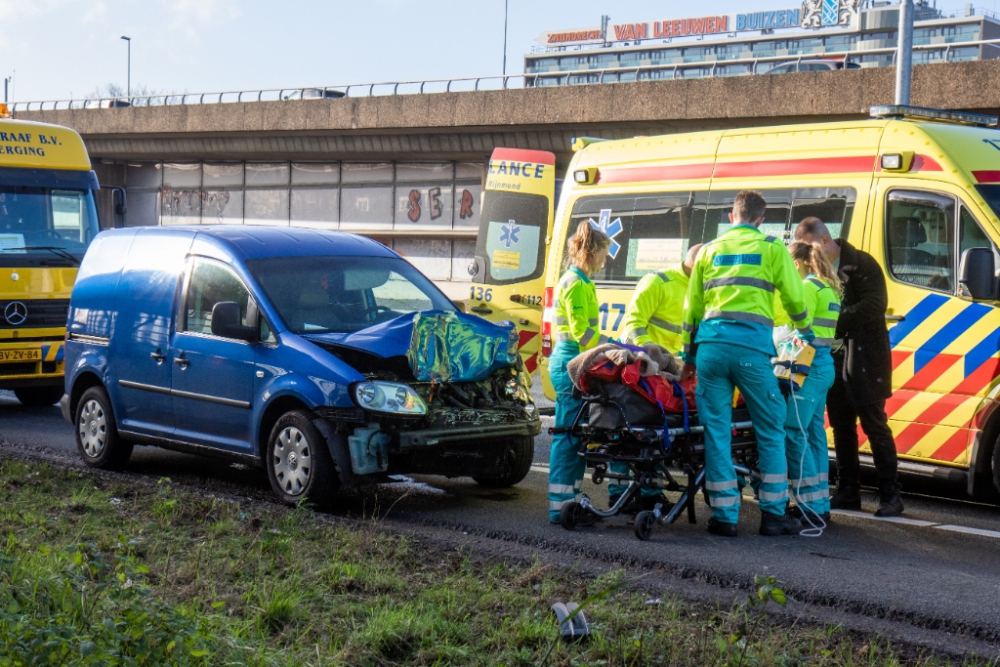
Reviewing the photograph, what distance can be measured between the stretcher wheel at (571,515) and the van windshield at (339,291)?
1879 millimetres

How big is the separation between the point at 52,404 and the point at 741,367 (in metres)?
9.47

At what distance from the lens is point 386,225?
1318 inches

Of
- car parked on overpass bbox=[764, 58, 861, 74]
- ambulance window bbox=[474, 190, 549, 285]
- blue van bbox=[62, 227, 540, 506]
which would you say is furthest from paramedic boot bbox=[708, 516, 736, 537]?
car parked on overpass bbox=[764, 58, 861, 74]

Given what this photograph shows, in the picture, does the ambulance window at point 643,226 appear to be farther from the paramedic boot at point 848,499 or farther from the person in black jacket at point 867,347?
the paramedic boot at point 848,499

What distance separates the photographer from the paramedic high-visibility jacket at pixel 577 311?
7.39 metres

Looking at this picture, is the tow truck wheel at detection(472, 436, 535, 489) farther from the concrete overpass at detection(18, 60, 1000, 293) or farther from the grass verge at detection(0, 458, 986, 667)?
the concrete overpass at detection(18, 60, 1000, 293)

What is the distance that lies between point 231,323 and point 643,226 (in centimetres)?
391

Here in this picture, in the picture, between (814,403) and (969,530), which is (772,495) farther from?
(969,530)

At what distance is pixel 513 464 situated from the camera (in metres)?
8.23

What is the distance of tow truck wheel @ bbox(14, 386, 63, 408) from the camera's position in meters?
13.8

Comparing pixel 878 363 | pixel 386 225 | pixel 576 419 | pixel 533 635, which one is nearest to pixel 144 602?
pixel 533 635

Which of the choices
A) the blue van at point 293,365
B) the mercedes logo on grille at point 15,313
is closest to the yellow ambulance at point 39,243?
the mercedes logo on grille at point 15,313

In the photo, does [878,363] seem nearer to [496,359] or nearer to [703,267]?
[703,267]

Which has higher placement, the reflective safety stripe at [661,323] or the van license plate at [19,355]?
the reflective safety stripe at [661,323]
